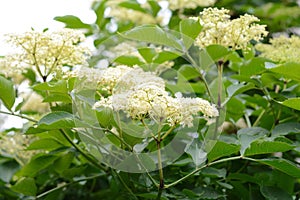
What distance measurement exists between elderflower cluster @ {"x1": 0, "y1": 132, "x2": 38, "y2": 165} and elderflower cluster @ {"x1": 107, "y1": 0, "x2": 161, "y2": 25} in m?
0.53

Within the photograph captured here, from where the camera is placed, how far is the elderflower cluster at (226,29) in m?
0.80

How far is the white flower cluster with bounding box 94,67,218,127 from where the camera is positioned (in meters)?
0.64

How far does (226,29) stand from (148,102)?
0.24 metres

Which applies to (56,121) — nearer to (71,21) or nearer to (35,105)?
(71,21)

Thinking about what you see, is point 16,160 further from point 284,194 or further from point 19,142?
point 284,194

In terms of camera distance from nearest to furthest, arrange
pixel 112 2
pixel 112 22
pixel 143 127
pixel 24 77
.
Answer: pixel 143 127 < pixel 24 77 < pixel 112 2 < pixel 112 22

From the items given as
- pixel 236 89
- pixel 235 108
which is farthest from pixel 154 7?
pixel 236 89

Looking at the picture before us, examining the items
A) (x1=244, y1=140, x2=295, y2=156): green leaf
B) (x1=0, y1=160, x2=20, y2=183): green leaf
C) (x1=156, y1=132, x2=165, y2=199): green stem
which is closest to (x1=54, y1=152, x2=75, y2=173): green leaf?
(x1=0, y1=160, x2=20, y2=183): green leaf

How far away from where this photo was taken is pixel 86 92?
737 millimetres

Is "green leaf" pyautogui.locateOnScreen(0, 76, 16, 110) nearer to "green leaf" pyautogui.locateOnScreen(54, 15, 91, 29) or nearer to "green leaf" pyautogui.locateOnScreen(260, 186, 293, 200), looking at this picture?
"green leaf" pyautogui.locateOnScreen(54, 15, 91, 29)

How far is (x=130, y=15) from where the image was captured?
1.48 m

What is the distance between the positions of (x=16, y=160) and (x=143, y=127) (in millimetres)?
495

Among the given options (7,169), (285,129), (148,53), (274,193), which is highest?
(148,53)

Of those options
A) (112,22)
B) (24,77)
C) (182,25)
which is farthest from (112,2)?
(182,25)
